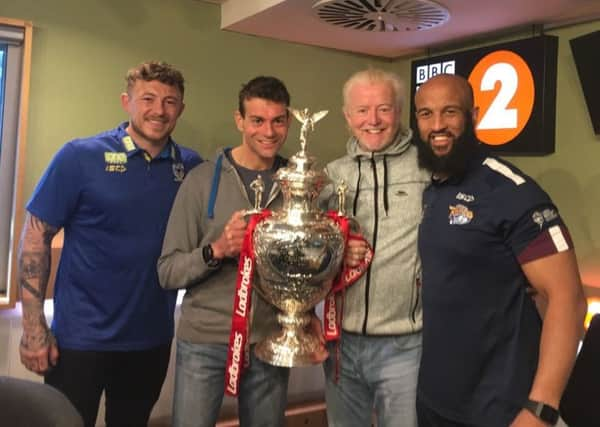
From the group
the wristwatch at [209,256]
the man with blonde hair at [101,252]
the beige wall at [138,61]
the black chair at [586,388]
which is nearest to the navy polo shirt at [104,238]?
the man with blonde hair at [101,252]

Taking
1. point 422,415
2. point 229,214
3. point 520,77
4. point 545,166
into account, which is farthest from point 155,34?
point 422,415

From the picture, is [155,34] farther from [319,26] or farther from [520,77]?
[520,77]

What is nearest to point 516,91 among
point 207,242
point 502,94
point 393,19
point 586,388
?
point 502,94

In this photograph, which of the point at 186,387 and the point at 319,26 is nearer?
the point at 186,387

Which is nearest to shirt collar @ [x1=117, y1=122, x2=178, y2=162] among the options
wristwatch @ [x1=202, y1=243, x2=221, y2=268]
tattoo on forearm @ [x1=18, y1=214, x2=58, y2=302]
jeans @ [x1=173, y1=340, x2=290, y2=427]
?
tattoo on forearm @ [x1=18, y1=214, x2=58, y2=302]

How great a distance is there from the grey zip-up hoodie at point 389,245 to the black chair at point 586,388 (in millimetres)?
793

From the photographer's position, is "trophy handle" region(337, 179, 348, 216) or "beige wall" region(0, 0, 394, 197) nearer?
"trophy handle" region(337, 179, 348, 216)

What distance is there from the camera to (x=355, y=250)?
1.48 meters

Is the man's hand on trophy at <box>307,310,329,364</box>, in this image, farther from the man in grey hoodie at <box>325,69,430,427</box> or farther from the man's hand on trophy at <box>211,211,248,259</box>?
the man's hand on trophy at <box>211,211,248,259</box>

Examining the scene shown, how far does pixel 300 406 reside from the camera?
2.97 meters

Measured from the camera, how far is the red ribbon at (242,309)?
58.4 inches

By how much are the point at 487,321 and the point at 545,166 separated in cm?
155

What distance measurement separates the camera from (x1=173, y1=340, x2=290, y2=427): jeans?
164 centimetres

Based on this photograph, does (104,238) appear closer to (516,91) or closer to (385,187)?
(385,187)
